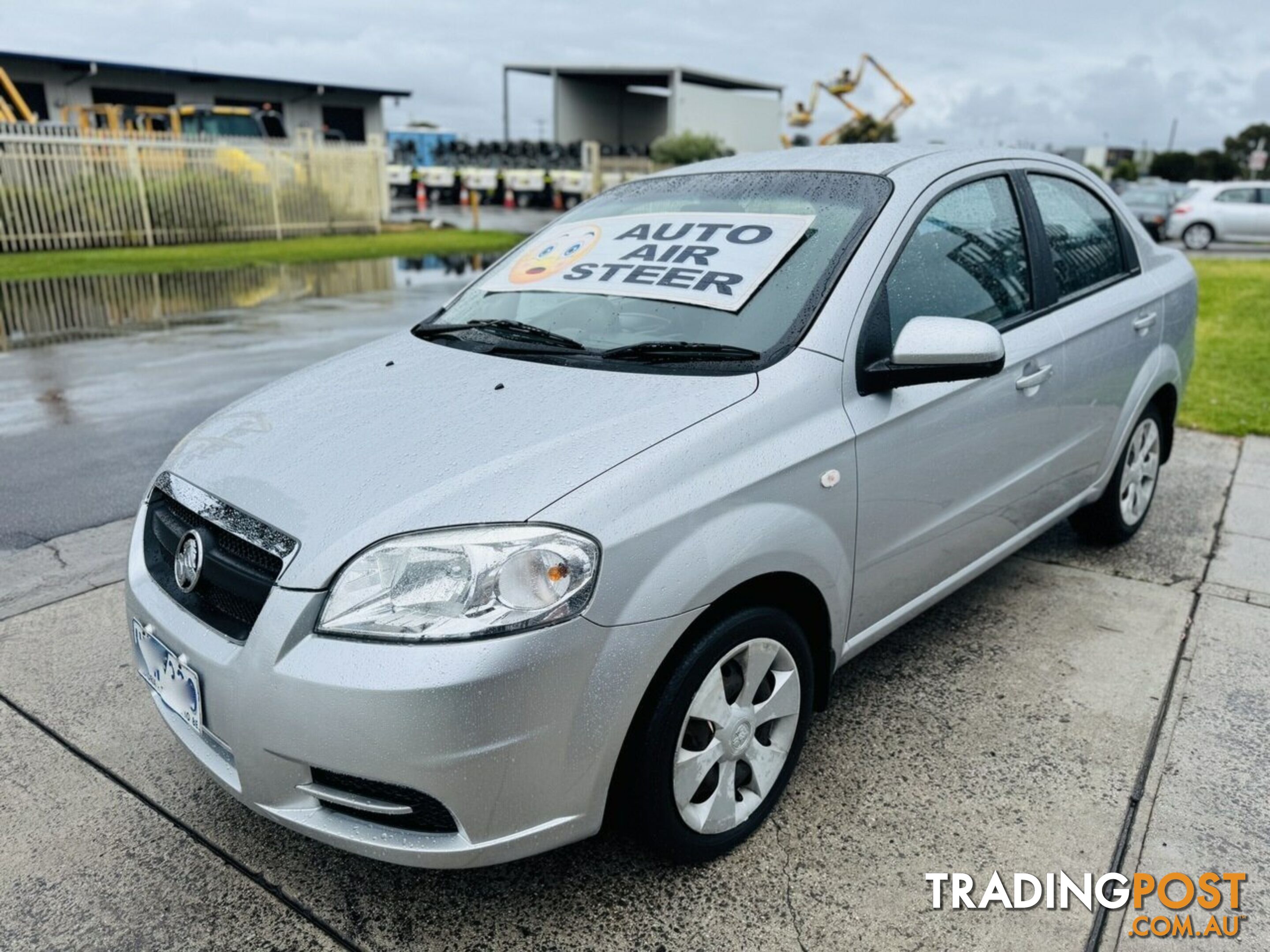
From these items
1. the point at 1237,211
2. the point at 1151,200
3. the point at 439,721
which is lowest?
the point at 439,721

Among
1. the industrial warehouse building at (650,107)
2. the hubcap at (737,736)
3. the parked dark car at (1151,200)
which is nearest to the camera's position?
the hubcap at (737,736)

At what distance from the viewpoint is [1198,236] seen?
70.5 feet

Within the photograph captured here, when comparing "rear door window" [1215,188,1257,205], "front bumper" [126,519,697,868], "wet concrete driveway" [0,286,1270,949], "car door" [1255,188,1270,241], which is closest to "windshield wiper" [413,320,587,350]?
"front bumper" [126,519,697,868]

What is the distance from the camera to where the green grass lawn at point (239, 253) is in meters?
14.0

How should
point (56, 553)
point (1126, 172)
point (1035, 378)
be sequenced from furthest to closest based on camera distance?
point (1126, 172), point (56, 553), point (1035, 378)

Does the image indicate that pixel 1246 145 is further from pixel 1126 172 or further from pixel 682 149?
pixel 682 149

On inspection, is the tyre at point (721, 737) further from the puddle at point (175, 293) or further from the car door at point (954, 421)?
the puddle at point (175, 293)

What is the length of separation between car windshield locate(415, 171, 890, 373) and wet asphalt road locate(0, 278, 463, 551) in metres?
2.63

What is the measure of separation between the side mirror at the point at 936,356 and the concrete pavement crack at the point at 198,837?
1.82 m

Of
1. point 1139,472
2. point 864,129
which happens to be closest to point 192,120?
point 1139,472

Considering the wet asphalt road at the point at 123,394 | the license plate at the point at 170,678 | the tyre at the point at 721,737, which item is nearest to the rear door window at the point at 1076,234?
the tyre at the point at 721,737

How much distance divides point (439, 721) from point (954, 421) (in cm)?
177

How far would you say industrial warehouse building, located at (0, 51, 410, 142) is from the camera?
31078mm

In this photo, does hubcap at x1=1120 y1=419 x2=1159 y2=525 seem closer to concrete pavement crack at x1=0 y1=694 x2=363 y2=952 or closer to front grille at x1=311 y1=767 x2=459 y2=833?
front grille at x1=311 y1=767 x2=459 y2=833
